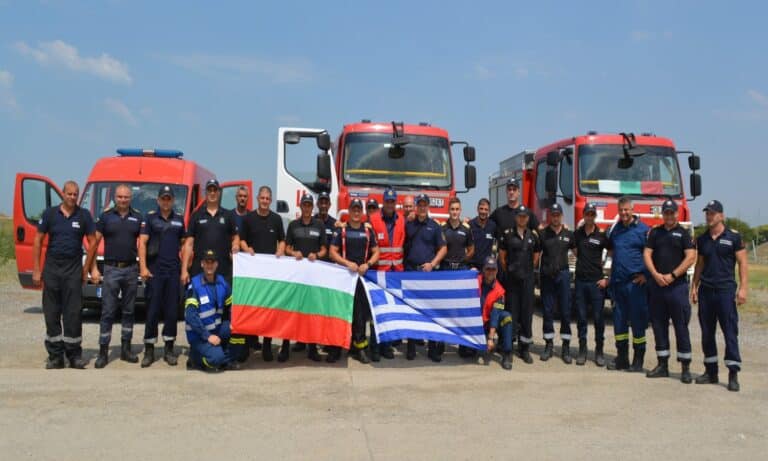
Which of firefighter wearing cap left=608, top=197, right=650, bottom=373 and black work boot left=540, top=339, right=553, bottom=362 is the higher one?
firefighter wearing cap left=608, top=197, right=650, bottom=373

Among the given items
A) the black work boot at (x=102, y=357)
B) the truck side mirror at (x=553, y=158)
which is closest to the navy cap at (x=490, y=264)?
the black work boot at (x=102, y=357)

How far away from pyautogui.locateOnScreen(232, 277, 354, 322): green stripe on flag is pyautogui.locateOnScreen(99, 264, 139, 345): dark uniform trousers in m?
1.35

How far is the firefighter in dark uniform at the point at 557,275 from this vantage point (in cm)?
870

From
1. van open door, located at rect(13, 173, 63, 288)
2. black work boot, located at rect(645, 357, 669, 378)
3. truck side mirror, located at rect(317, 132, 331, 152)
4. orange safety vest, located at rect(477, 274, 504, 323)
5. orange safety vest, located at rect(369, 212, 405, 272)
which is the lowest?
black work boot, located at rect(645, 357, 669, 378)

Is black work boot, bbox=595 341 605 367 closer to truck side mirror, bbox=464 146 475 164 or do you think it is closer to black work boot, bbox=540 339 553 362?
black work boot, bbox=540 339 553 362

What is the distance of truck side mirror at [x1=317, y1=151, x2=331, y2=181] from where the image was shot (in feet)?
38.2

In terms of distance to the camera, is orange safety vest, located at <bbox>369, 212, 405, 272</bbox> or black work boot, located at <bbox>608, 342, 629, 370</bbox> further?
orange safety vest, located at <bbox>369, 212, 405, 272</bbox>

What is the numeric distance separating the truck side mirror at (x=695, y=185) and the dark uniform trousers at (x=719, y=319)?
6.06 meters

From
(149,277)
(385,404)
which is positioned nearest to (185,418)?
(385,404)

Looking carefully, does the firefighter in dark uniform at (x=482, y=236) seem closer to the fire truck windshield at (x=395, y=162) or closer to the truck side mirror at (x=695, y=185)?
the fire truck windshield at (x=395, y=162)

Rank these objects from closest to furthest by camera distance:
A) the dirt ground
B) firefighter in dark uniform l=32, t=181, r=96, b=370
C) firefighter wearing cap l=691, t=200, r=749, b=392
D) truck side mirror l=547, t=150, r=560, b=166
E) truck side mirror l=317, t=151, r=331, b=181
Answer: the dirt ground → firefighter wearing cap l=691, t=200, r=749, b=392 → firefighter in dark uniform l=32, t=181, r=96, b=370 → truck side mirror l=317, t=151, r=331, b=181 → truck side mirror l=547, t=150, r=560, b=166

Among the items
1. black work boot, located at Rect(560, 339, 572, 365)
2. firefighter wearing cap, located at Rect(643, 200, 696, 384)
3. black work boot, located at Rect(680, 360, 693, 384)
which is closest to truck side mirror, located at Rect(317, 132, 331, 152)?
black work boot, located at Rect(560, 339, 572, 365)

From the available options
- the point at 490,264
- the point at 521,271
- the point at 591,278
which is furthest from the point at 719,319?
the point at 490,264

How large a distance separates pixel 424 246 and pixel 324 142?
3.94 m
